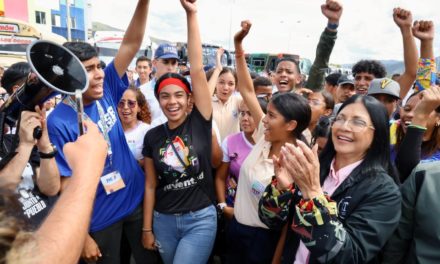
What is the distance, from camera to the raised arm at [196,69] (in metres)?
2.22

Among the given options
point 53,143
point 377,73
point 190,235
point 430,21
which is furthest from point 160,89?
point 377,73

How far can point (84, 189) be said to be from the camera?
99 centimetres

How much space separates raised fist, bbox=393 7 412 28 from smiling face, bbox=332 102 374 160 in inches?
65.3

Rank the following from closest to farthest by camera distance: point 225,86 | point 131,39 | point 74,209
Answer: point 74,209
point 131,39
point 225,86

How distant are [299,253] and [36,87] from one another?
1.62 metres

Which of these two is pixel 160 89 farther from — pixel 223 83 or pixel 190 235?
pixel 223 83

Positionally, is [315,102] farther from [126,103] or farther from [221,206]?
[126,103]

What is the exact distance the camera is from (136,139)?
109 inches

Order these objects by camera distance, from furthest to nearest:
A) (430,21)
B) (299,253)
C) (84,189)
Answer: (430,21), (299,253), (84,189)

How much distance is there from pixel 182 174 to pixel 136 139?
83 centimetres

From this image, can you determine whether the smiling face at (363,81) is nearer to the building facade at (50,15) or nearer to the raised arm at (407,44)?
the raised arm at (407,44)

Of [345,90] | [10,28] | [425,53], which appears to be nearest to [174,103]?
[425,53]

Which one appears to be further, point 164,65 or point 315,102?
point 164,65

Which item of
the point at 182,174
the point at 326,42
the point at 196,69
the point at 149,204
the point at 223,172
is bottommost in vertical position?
the point at 149,204
